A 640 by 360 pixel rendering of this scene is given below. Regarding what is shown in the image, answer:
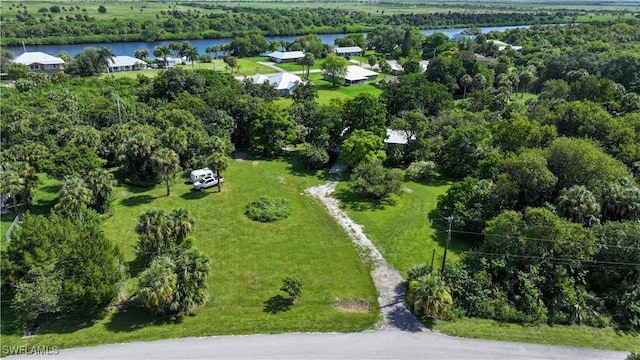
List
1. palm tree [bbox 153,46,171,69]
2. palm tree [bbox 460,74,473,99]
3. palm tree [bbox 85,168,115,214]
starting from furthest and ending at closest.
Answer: palm tree [bbox 153,46,171,69]
palm tree [bbox 460,74,473,99]
palm tree [bbox 85,168,115,214]

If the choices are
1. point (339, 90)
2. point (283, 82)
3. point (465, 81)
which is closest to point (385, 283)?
point (283, 82)

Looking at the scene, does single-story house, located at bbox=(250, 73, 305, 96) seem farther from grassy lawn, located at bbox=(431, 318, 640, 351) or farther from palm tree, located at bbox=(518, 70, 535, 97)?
grassy lawn, located at bbox=(431, 318, 640, 351)

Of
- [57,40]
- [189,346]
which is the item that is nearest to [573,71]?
[189,346]

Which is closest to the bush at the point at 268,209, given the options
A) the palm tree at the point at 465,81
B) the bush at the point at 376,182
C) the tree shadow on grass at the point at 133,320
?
the bush at the point at 376,182

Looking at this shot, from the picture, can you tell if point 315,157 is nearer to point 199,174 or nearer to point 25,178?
point 199,174

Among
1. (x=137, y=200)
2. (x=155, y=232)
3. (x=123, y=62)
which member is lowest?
(x=137, y=200)

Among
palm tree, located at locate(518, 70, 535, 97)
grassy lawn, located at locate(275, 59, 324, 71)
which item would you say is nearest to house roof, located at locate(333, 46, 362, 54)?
grassy lawn, located at locate(275, 59, 324, 71)

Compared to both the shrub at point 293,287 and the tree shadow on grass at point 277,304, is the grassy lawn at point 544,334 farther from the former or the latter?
the tree shadow on grass at point 277,304
